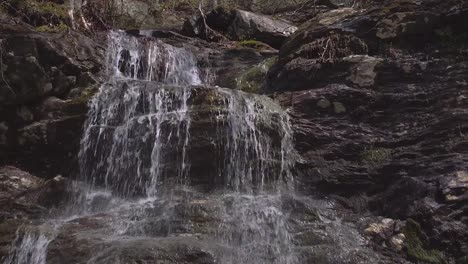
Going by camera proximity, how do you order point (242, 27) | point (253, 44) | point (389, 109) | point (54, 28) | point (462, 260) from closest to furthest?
point (462, 260)
point (389, 109)
point (54, 28)
point (253, 44)
point (242, 27)

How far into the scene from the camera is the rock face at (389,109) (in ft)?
19.1

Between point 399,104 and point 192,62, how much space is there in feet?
15.7

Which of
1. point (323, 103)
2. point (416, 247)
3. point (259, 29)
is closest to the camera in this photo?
point (416, 247)

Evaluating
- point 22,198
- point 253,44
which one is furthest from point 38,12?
point 22,198

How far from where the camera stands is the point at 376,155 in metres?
6.69

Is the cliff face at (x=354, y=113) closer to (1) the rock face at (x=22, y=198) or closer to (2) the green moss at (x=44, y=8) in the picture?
(1) the rock face at (x=22, y=198)

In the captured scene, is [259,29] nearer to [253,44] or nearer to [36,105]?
[253,44]

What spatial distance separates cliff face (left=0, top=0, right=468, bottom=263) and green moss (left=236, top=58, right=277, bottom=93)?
0.03 meters

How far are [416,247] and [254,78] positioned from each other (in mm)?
4987

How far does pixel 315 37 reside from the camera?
8641mm

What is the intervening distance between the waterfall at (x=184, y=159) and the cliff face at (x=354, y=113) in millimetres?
309

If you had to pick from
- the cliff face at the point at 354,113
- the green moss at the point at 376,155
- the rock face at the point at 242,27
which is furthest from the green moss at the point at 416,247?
the rock face at the point at 242,27

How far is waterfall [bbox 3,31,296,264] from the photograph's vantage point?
5648 millimetres

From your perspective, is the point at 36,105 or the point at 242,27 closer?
the point at 36,105
